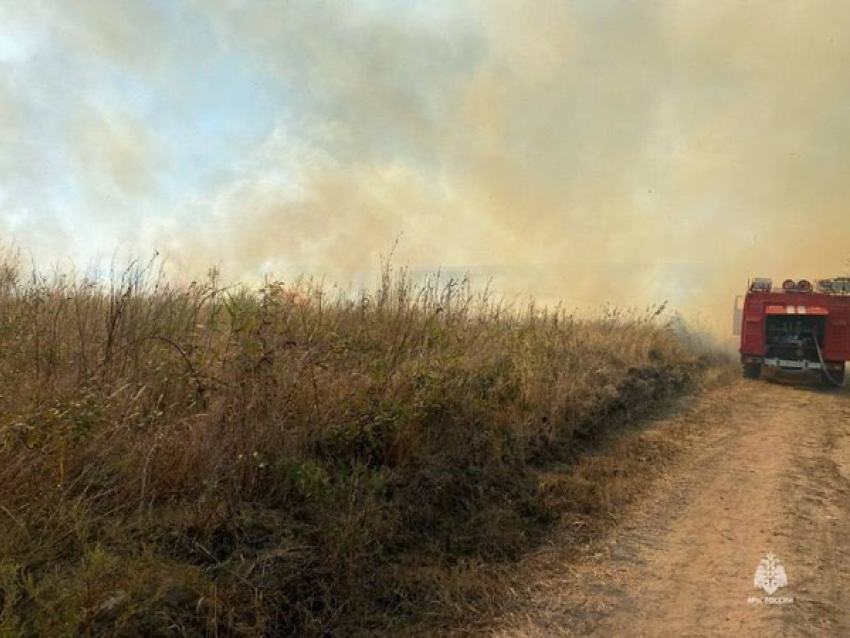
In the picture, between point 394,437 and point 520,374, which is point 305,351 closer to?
point 394,437

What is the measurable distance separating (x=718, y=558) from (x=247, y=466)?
2902 millimetres

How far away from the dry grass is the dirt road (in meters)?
0.46

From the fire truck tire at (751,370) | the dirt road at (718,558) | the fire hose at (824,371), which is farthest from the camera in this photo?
the fire truck tire at (751,370)

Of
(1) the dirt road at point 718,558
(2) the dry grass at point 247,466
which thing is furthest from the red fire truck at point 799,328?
(2) the dry grass at point 247,466

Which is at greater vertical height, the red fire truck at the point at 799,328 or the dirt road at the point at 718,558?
the red fire truck at the point at 799,328

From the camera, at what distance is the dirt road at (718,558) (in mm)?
2809

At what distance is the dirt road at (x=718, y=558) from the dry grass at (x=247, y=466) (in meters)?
0.46

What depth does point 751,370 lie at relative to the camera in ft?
39.1

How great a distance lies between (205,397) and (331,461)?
0.93 meters

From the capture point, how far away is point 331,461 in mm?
3625

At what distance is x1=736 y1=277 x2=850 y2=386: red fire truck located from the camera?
36.4 ft

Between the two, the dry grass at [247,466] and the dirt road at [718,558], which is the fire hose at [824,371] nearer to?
the dirt road at [718,558]

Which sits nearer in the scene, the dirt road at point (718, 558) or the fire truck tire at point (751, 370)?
the dirt road at point (718, 558)

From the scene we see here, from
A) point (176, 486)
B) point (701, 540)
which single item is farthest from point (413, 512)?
point (701, 540)
